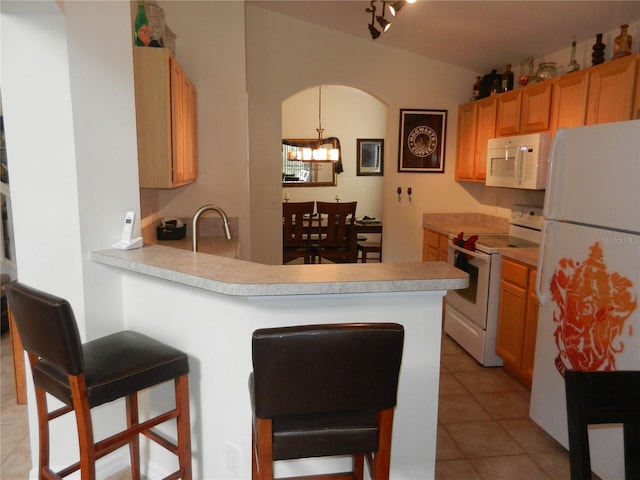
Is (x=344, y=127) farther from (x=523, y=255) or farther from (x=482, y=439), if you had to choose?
(x=482, y=439)

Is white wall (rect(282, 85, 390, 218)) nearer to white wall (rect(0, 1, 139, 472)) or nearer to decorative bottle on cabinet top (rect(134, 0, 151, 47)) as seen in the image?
decorative bottle on cabinet top (rect(134, 0, 151, 47))

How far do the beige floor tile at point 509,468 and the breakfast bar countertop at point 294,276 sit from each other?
1171 mm

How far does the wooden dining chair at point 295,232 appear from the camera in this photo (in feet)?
16.9

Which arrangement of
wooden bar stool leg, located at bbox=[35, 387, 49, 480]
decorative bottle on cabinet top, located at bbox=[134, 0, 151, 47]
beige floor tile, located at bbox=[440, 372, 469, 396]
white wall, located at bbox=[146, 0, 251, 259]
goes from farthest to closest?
white wall, located at bbox=[146, 0, 251, 259] < beige floor tile, located at bbox=[440, 372, 469, 396] < decorative bottle on cabinet top, located at bbox=[134, 0, 151, 47] < wooden bar stool leg, located at bbox=[35, 387, 49, 480]

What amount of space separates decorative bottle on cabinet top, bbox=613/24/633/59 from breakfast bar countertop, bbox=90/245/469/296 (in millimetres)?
2064

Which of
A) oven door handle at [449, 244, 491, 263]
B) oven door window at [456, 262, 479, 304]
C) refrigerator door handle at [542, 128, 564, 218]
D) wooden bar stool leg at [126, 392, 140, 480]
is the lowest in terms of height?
wooden bar stool leg at [126, 392, 140, 480]

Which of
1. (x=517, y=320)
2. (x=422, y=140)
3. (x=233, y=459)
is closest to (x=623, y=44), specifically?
(x=517, y=320)

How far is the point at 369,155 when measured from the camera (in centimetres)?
768

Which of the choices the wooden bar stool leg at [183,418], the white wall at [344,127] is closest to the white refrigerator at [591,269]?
the wooden bar stool leg at [183,418]

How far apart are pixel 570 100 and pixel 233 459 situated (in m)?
2.99

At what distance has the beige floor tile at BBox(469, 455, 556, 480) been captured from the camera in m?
2.23

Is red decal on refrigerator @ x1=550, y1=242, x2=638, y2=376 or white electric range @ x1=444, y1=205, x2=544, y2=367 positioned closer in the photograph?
red decal on refrigerator @ x1=550, y1=242, x2=638, y2=376

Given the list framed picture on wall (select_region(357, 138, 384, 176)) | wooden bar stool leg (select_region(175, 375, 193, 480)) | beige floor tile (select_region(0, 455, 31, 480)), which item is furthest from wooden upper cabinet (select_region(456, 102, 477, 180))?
beige floor tile (select_region(0, 455, 31, 480))

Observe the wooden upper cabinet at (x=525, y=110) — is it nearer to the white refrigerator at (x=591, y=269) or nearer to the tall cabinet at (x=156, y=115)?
the white refrigerator at (x=591, y=269)
